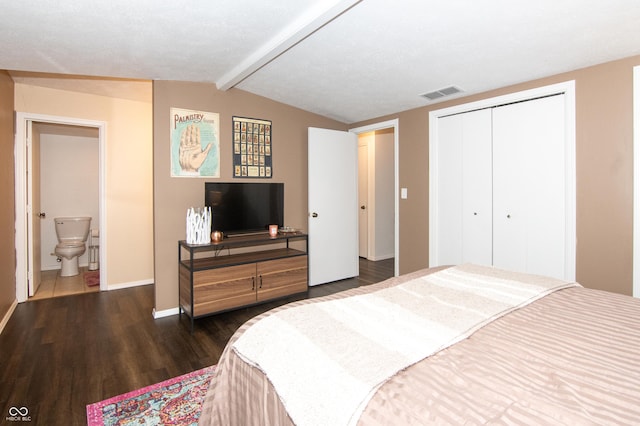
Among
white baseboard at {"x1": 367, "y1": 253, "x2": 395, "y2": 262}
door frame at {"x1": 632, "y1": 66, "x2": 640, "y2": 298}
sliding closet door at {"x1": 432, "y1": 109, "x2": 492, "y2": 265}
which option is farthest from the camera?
white baseboard at {"x1": 367, "y1": 253, "x2": 395, "y2": 262}

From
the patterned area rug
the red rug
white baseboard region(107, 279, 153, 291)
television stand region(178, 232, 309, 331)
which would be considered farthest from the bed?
the red rug

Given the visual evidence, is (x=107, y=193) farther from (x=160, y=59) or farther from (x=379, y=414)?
(x=379, y=414)

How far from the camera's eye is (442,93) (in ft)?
11.5

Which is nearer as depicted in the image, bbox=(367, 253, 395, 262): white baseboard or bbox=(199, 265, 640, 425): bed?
bbox=(199, 265, 640, 425): bed

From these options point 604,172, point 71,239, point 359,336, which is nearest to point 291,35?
point 359,336

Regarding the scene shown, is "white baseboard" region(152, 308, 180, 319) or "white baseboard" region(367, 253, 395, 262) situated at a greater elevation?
"white baseboard" region(367, 253, 395, 262)

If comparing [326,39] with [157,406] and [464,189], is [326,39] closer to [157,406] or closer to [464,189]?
[464,189]

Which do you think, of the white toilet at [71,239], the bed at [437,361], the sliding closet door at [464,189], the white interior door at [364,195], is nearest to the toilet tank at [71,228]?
the white toilet at [71,239]

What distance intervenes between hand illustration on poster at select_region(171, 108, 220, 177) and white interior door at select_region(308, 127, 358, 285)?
119cm

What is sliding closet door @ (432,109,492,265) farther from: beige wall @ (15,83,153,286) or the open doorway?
the open doorway

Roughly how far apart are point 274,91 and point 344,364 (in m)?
3.42

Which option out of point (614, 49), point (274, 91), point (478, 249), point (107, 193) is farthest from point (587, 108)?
point (107, 193)

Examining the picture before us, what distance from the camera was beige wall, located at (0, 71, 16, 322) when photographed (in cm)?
309

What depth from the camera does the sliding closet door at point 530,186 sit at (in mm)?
2998
